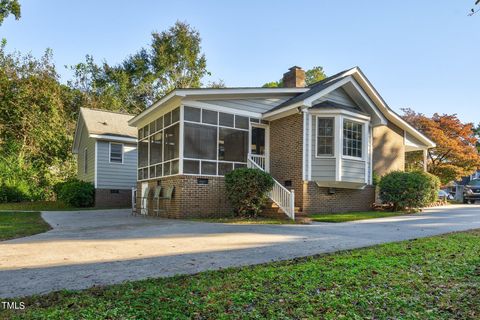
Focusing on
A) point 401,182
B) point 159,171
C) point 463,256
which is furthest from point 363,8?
point 159,171

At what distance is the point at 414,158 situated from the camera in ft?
88.1

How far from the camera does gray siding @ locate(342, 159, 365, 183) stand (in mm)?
14273

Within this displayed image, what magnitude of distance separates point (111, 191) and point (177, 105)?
993 cm

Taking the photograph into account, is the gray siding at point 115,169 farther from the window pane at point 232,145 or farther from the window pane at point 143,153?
the window pane at point 232,145

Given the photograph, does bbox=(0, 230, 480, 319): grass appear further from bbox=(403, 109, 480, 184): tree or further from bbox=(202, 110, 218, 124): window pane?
bbox=(403, 109, 480, 184): tree

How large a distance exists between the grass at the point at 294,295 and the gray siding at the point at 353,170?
9028 millimetres

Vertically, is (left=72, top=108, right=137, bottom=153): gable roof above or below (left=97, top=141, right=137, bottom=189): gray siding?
above

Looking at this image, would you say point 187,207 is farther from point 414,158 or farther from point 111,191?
point 414,158

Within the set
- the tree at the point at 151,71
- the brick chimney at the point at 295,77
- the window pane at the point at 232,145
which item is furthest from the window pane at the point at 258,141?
the tree at the point at 151,71

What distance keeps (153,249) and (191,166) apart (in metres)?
7.11

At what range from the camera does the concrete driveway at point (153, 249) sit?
4.75 m

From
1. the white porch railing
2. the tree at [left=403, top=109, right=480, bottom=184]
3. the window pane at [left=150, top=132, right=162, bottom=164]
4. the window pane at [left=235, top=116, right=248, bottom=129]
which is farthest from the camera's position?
the tree at [left=403, top=109, right=480, bottom=184]

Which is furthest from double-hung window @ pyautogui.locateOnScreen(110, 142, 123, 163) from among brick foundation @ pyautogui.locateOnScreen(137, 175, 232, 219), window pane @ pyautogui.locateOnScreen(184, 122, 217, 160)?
window pane @ pyautogui.locateOnScreen(184, 122, 217, 160)

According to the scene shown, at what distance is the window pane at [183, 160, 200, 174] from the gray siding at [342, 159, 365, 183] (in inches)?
215
